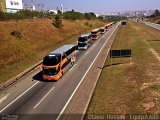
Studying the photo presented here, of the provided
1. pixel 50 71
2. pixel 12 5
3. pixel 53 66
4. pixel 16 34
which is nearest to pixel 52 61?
pixel 53 66

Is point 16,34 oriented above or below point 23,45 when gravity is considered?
above

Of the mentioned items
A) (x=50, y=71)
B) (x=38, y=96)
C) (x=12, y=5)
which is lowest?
(x=38, y=96)

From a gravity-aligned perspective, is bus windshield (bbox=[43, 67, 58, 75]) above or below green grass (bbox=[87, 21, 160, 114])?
above

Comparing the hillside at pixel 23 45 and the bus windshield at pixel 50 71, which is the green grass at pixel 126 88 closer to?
the bus windshield at pixel 50 71

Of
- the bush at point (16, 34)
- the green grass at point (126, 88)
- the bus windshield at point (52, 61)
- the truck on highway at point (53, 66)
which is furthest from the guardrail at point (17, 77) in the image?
the bush at point (16, 34)

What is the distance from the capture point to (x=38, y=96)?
3072cm

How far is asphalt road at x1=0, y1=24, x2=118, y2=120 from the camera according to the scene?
2598cm

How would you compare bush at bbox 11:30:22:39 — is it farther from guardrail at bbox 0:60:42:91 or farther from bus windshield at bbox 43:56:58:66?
bus windshield at bbox 43:56:58:66

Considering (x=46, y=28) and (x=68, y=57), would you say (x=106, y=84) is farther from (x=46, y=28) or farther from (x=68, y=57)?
(x=46, y=28)

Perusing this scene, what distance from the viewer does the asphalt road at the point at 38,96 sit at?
25984mm

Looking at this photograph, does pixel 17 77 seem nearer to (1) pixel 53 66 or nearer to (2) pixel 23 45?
(1) pixel 53 66

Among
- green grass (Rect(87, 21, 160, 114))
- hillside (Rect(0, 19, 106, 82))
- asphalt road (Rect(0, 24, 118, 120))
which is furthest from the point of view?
hillside (Rect(0, 19, 106, 82))

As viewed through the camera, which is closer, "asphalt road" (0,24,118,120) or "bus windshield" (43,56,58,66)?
"asphalt road" (0,24,118,120)

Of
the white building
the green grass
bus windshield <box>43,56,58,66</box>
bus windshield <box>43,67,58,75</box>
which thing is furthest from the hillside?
the white building
